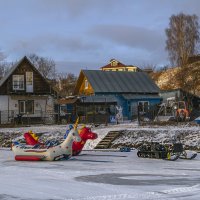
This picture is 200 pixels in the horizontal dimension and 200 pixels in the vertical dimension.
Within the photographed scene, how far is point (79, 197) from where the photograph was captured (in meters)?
11.1

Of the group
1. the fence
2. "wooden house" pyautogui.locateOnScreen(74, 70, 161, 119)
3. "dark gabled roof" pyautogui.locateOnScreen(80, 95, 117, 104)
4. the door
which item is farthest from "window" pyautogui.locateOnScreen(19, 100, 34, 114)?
"wooden house" pyautogui.locateOnScreen(74, 70, 161, 119)

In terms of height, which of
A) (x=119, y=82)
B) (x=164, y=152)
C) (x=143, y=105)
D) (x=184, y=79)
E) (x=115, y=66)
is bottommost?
(x=164, y=152)

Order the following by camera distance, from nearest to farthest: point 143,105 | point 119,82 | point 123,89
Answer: point 143,105 → point 123,89 → point 119,82

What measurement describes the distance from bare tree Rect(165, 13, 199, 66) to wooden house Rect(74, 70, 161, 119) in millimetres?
26727

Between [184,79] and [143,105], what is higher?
[184,79]

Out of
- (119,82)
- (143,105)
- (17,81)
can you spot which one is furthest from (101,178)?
(119,82)

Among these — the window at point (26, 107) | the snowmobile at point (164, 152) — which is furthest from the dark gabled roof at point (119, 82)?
the snowmobile at point (164, 152)

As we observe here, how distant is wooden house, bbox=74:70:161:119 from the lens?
55.2 meters

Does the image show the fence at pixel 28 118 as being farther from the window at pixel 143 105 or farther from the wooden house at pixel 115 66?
the wooden house at pixel 115 66

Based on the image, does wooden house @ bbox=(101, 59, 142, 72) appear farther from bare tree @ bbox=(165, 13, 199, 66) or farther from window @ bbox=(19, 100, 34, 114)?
window @ bbox=(19, 100, 34, 114)

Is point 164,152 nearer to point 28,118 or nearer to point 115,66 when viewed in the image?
point 28,118

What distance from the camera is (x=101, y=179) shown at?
1416cm

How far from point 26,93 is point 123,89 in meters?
12.0

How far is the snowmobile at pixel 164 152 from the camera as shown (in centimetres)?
1984
